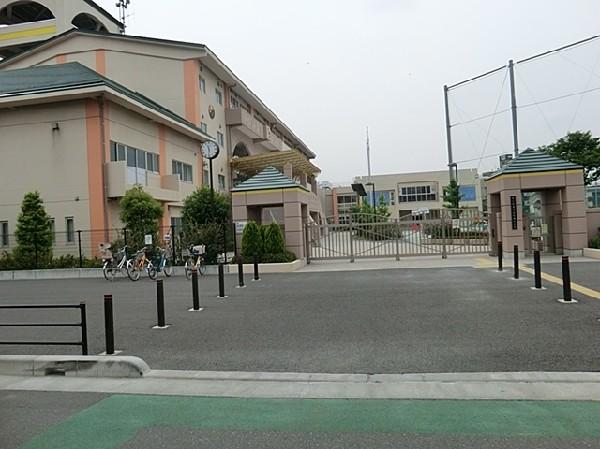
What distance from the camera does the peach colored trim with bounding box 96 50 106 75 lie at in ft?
116

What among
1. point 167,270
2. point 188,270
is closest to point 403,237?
point 188,270

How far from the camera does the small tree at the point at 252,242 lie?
68.2ft

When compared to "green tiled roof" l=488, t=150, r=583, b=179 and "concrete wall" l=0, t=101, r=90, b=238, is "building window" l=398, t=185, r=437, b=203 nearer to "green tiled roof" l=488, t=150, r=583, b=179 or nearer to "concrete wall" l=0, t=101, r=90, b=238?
"green tiled roof" l=488, t=150, r=583, b=179

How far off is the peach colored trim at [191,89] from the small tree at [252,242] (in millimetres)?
16287

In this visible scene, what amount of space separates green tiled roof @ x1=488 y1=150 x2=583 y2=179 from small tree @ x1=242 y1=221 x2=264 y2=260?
9.80 metres

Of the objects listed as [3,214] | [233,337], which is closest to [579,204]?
[233,337]

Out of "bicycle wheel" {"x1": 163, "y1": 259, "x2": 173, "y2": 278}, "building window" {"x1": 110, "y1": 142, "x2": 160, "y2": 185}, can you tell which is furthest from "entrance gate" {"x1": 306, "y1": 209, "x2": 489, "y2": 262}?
"building window" {"x1": 110, "y1": 142, "x2": 160, "y2": 185}

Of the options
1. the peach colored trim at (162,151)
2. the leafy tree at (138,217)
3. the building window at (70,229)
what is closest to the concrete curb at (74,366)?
the leafy tree at (138,217)

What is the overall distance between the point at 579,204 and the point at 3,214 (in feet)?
83.7

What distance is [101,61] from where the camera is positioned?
35.3 m

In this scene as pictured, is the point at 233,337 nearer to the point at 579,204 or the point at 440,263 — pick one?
the point at 440,263

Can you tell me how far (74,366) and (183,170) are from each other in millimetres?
27016

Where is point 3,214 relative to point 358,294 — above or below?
above

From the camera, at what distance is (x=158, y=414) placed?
215 inches
